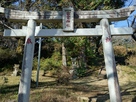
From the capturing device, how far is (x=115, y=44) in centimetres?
2255

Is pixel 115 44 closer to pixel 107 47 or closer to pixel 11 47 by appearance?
Answer: pixel 11 47

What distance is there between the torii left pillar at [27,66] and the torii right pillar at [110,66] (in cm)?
233

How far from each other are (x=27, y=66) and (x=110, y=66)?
2.53 meters

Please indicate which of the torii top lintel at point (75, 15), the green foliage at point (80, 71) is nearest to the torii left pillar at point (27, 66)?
the torii top lintel at point (75, 15)

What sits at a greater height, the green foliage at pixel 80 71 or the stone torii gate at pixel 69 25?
the stone torii gate at pixel 69 25

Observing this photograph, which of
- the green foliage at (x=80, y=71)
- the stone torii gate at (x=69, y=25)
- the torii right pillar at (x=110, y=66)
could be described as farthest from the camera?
the green foliage at (x=80, y=71)

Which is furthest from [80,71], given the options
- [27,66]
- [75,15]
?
[27,66]

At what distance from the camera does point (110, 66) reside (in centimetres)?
509

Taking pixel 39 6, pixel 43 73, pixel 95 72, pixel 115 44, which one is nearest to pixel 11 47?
pixel 43 73

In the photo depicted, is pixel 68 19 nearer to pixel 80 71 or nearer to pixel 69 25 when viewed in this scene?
pixel 69 25

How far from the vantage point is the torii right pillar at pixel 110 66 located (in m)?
4.80

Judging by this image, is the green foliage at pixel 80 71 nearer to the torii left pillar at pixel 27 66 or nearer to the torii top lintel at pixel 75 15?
the torii top lintel at pixel 75 15

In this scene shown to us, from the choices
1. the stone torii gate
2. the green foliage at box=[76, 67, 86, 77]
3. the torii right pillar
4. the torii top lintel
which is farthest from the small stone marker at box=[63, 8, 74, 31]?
the green foliage at box=[76, 67, 86, 77]

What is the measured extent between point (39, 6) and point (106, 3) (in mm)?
5583
